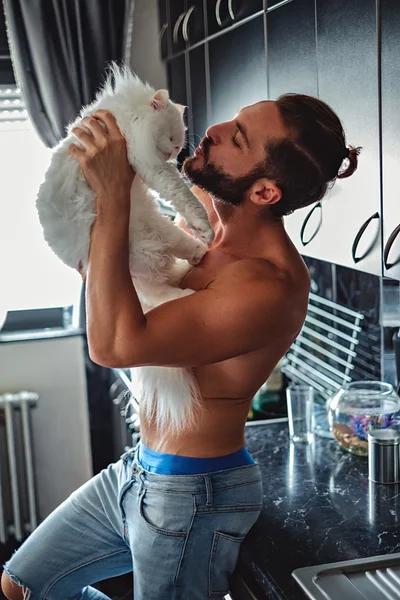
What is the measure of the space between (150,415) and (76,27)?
2108 mm

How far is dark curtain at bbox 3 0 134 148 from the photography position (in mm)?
3082

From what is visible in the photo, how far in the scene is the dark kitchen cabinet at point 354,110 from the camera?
147 cm

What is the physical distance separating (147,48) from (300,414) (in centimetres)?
202

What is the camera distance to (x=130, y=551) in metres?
1.70

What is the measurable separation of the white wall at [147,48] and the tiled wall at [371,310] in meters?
1.40

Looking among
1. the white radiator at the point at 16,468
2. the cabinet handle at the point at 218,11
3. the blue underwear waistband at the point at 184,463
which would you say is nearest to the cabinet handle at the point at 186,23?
the cabinet handle at the point at 218,11

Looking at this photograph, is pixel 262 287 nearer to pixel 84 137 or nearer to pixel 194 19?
pixel 84 137

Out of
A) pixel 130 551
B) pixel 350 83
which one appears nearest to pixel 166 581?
pixel 130 551

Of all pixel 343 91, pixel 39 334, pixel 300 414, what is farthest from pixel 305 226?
pixel 39 334

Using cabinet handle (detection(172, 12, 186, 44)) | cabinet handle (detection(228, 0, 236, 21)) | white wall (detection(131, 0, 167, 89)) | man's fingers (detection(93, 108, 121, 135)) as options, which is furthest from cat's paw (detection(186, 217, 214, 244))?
white wall (detection(131, 0, 167, 89))

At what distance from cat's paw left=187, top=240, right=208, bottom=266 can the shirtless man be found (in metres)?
0.02

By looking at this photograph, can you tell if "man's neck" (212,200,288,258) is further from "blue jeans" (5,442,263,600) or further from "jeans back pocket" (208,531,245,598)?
"jeans back pocket" (208,531,245,598)

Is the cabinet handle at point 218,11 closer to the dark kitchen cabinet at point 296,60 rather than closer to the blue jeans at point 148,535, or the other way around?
the dark kitchen cabinet at point 296,60

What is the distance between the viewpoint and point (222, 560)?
1565mm
